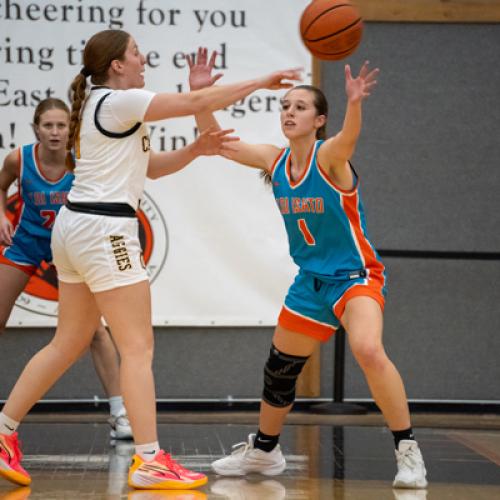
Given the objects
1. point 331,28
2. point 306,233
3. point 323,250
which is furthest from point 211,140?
point 331,28

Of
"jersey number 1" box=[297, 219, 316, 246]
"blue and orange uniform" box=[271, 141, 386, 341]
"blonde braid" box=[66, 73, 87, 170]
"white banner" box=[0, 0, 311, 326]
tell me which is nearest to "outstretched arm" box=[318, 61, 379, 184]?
"blue and orange uniform" box=[271, 141, 386, 341]

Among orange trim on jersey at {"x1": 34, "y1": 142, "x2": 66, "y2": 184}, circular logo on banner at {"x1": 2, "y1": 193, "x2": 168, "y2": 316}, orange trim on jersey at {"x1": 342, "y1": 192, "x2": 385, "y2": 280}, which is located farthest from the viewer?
circular logo on banner at {"x1": 2, "y1": 193, "x2": 168, "y2": 316}

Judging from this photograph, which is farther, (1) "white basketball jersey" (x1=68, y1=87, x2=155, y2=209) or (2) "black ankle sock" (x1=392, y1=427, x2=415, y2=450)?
(2) "black ankle sock" (x1=392, y1=427, x2=415, y2=450)

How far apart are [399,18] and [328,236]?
10.3ft

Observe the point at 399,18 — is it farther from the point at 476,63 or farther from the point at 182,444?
the point at 182,444

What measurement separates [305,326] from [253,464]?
70 centimetres

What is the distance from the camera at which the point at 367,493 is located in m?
4.34

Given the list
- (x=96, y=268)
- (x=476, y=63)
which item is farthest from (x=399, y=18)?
(x=96, y=268)

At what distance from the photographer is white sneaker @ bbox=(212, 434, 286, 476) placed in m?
4.84

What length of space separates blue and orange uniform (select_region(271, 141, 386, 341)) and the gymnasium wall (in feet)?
8.94

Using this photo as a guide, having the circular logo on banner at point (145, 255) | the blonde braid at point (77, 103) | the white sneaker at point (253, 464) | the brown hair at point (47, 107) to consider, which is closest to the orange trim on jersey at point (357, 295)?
the white sneaker at point (253, 464)

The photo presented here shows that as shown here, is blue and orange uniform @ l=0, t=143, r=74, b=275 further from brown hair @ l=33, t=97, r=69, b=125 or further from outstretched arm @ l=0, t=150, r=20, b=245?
brown hair @ l=33, t=97, r=69, b=125

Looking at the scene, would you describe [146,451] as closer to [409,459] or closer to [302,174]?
[409,459]

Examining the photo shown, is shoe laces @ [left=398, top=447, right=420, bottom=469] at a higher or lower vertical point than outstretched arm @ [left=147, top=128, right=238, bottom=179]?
lower
